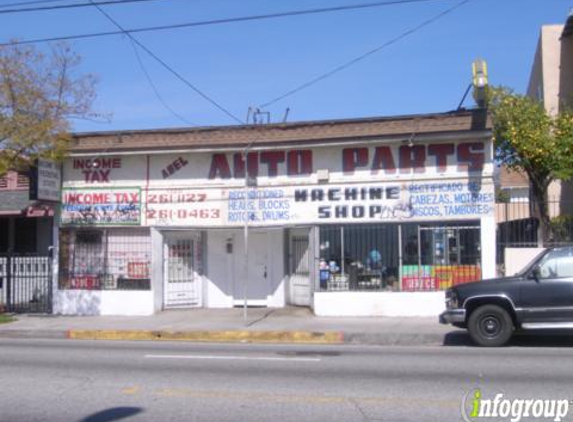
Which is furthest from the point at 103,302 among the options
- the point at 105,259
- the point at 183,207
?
the point at 183,207

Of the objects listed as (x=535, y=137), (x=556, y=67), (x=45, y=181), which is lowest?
(x=45, y=181)

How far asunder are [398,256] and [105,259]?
7940mm

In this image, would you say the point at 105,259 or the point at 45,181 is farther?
the point at 105,259

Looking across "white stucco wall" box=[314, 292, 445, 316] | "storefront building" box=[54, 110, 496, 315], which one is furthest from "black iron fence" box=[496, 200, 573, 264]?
"white stucco wall" box=[314, 292, 445, 316]

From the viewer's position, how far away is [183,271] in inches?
779

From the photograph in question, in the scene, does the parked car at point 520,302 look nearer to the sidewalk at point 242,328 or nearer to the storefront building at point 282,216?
the sidewalk at point 242,328

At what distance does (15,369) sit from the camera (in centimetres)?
1041

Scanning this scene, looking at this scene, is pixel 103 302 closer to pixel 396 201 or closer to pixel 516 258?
pixel 396 201

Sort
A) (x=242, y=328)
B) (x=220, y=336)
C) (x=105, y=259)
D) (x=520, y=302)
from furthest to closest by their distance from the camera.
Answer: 1. (x=105, y=259)
2. (x=242, y=328)
3. (x=220, y=336)
4. (x=520, y=302)

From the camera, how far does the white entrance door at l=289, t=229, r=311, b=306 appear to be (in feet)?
61.9

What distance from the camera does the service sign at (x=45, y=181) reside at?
18.5 metres

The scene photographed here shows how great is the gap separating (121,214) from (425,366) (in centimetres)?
1127

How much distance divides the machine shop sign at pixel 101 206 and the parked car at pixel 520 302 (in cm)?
966

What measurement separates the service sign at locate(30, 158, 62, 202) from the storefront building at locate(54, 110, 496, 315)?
0.42 metres
